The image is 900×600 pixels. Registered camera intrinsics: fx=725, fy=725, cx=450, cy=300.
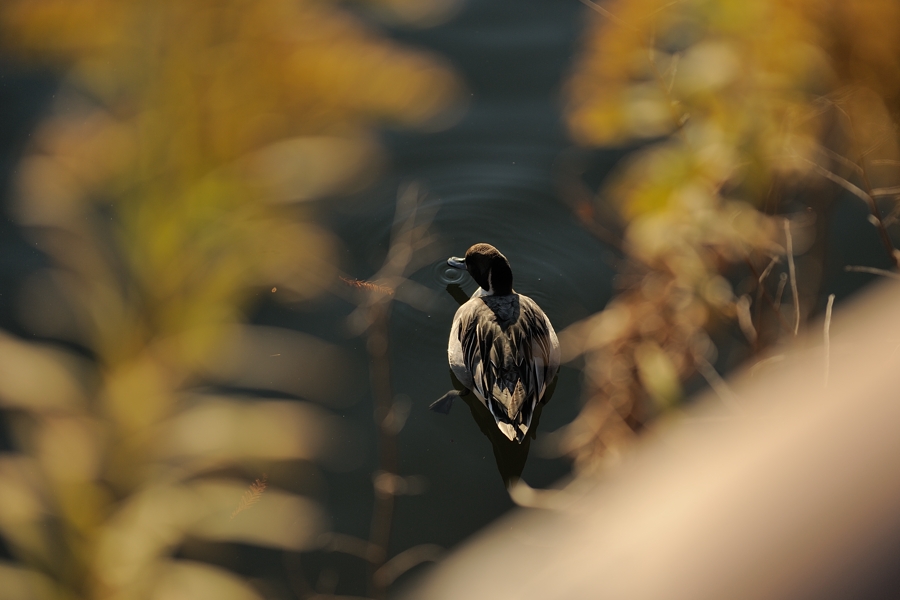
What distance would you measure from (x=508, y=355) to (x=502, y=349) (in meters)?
0.06

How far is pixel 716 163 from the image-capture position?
3441mm

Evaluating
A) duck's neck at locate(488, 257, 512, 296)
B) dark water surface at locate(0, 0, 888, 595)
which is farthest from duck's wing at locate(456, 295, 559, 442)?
dark water surface at locate(0, 0, 888, 595)

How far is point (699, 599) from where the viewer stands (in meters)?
0.60

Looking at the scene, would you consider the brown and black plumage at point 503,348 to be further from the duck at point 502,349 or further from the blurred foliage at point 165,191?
the blurred foliage at point 165,191

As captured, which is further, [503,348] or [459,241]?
[459,241]

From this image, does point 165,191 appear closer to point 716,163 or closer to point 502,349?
point 716,163

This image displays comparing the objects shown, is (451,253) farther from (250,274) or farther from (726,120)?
(250,274)

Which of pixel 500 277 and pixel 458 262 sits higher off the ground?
pixel 500 277

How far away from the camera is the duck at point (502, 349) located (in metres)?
4.32

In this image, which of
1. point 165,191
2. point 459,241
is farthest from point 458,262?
point 165,191

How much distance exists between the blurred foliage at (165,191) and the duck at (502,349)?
244 centimetres

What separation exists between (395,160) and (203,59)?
482 cm

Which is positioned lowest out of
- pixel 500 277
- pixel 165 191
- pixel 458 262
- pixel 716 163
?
pixel 458 262

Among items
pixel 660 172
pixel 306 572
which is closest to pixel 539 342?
pixel 660 172
